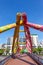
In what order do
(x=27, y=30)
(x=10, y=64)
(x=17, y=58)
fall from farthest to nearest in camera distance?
(x=27, y=30) → (x=17, y=58) → (x=10, y=64)

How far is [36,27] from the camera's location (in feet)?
79.9

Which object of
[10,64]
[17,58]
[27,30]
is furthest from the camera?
[27,30]

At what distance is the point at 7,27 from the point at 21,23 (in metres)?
2.49

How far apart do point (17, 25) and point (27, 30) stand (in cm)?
501

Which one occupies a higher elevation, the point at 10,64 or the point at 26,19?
the point at 26,19

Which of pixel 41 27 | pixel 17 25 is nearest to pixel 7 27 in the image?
pixel 17 25

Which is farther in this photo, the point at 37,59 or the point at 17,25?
the point at 17,25

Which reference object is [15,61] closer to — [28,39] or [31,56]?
[31,56]

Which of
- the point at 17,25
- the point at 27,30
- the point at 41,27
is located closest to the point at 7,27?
the point at 17,25

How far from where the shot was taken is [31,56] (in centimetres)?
2658

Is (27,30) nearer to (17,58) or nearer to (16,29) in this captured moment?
Answer: (16,29)

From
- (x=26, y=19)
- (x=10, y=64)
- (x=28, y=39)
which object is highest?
(x=26, y=19)

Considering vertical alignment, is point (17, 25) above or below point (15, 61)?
above

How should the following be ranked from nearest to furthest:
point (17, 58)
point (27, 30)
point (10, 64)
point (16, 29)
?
point (10, 64)
point (17, 58)
point (16, 29)
point (27, 30)
